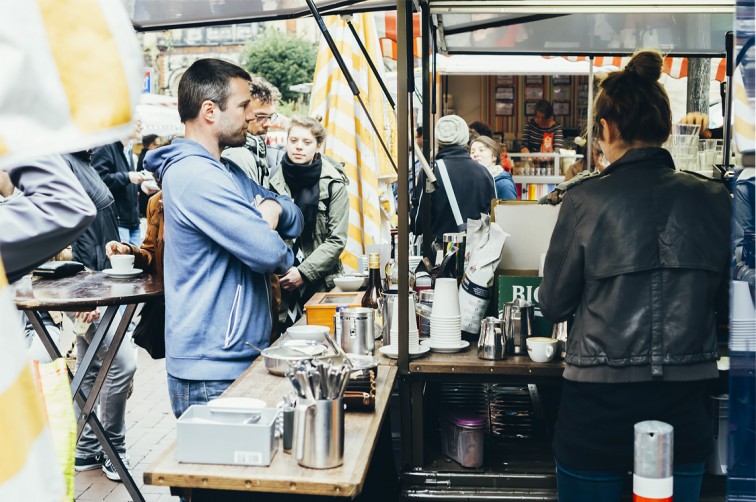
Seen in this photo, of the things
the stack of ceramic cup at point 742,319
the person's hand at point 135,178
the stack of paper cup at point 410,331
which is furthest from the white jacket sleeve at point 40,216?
the person's hand at point 135,178

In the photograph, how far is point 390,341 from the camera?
3.22 m

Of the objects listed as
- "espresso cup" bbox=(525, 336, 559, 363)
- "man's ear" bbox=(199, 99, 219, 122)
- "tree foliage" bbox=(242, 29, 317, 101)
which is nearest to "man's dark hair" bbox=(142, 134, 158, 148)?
"man's ear" bbox=(199, 99, 219, 122)

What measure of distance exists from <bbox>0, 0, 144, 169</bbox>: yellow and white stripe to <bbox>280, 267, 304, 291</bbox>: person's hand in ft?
12.4

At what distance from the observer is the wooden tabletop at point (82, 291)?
3285 mm

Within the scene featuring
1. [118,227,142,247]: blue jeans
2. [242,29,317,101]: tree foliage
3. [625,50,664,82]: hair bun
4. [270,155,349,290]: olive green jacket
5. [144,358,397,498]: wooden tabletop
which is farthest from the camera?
Answer: [242,29,317,101]: tree foliage

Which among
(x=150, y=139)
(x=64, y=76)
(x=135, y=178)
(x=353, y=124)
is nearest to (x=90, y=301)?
(x=64, y=76)

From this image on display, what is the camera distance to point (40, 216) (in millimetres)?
1964

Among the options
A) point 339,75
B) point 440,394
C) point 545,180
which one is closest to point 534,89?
point 545,180

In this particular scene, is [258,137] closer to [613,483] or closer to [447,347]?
[447,347]

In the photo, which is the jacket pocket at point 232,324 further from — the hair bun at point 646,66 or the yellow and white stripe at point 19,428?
the yellow and white stripe at point 19,428

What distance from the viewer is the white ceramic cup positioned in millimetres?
3844

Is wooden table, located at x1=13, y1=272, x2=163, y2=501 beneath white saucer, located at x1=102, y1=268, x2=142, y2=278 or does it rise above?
beneath

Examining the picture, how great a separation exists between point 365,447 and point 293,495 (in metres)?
0.32

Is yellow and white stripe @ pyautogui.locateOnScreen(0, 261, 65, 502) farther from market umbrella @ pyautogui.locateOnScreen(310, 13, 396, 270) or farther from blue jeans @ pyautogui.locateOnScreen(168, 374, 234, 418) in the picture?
market umbrella @ pyautogui.locateOnScreen(310, 13, 396, 270)
